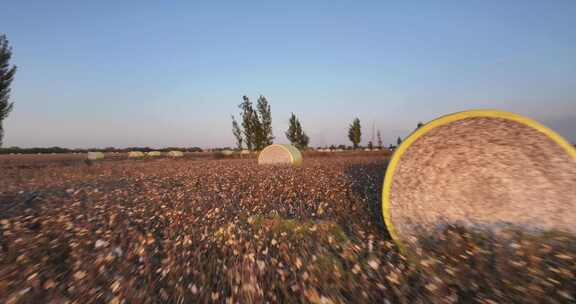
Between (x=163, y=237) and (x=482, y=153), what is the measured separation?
6.24 metres

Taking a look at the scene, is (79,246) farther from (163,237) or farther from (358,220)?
(358,220)

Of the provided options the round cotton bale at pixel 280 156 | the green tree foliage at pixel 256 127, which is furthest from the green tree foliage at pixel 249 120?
the round cotton bale at pixel 280 156

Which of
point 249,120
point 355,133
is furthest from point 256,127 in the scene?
point 355,133

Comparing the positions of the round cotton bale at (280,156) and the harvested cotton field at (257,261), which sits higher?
the round cotton bale at (280,156)

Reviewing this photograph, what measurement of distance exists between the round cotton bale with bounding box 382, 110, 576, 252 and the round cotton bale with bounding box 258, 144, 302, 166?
13800 millimetres

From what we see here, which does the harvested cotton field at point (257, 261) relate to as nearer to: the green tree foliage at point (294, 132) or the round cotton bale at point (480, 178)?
the round cotton bale at point (480, 178)

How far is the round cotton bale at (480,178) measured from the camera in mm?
4191

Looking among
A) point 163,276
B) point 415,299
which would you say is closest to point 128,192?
point 163,276

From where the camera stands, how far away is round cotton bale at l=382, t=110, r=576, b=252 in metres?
4.19

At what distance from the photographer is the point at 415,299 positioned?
2.92 m

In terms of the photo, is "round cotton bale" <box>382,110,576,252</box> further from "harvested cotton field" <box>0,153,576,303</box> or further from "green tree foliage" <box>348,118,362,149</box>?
"green tree foliage" <box>348,118,362,149</box>

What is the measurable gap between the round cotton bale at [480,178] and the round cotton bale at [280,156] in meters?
13.8

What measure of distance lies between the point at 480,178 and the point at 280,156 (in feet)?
51.1

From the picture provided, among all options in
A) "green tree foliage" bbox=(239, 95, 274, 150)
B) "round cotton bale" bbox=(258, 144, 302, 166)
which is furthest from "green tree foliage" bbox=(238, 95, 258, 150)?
"round cotton bale" bbox=(258, 144, 302, 166)
